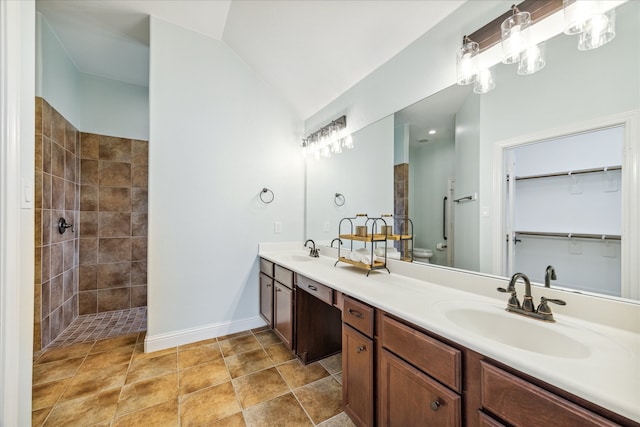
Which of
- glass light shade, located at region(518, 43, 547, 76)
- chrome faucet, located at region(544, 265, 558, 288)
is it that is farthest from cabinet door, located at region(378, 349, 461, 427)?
glass light shade, located at region(518, 43, 547, 76)

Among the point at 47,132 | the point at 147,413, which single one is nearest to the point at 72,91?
the point at 47,132

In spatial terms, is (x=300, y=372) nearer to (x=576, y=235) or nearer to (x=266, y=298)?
(x=266, y=298)

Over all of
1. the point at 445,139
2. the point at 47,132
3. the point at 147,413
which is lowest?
the point at 147,413

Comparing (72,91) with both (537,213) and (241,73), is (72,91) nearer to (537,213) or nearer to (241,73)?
(241,73)

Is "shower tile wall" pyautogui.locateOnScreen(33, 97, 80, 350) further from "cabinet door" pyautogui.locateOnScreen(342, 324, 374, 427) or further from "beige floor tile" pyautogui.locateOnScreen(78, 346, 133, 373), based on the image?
"cabinet door" pyautogui.locateOnScreen(342, 324, 374, 427)

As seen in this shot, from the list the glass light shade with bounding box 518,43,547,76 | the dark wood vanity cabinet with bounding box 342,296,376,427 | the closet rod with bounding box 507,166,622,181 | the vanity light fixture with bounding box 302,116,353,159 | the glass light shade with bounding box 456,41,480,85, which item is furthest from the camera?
the vanity light fixture with bounding box 302,116,353,159

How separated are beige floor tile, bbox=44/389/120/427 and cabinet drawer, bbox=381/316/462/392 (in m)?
1.69

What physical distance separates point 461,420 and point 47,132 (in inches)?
136

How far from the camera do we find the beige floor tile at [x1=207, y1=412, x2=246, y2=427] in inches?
56.5

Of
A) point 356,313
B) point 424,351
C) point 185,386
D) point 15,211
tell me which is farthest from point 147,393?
point 424,351

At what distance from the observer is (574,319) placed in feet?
3.31

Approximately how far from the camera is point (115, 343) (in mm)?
2334

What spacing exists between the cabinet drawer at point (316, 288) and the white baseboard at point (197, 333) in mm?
1104

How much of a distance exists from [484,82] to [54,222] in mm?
3576
